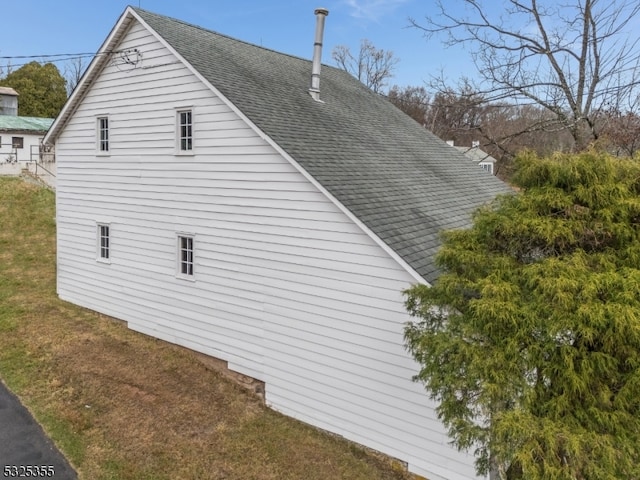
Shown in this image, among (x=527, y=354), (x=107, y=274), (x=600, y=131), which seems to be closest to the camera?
(x=527, y=354)

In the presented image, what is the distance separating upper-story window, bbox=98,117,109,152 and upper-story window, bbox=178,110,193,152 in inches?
123

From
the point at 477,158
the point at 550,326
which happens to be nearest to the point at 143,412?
the point at 550,326

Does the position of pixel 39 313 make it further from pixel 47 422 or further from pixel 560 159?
pixel 560 159

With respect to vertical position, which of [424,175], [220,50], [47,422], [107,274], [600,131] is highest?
[220,50]

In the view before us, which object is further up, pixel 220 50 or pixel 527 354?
pixel 220 50

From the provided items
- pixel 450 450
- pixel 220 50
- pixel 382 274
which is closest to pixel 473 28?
pixel 382 274

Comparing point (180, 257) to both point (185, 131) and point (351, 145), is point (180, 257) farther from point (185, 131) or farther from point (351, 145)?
point (351, 145)

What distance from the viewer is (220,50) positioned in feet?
39.0

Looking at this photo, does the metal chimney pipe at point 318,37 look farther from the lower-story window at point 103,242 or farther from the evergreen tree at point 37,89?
the evergreen tree at point 37,89

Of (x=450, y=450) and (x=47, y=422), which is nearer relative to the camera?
(x=450, y=450)

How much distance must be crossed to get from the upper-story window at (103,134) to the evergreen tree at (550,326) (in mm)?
10449

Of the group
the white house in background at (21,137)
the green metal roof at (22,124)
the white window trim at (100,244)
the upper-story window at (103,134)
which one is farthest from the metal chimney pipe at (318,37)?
the green metal roof at (22,124)

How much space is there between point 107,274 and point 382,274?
8.46 meters

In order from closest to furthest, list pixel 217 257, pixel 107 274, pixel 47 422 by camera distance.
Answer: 1. pixel 47 422
2. pixel 217 257
3. pixel 107 274
